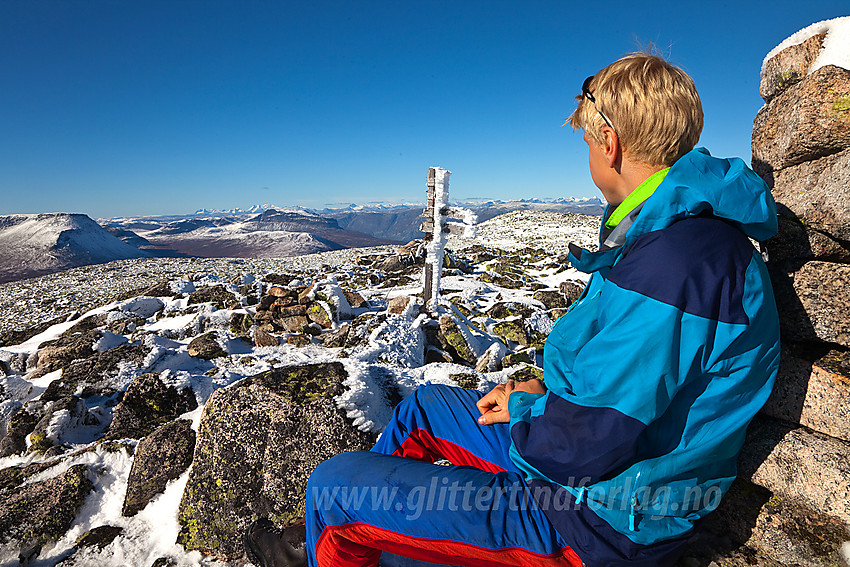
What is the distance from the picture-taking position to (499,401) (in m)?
2.62

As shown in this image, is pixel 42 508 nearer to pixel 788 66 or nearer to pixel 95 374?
pixel 95 374

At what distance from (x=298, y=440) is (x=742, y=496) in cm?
359

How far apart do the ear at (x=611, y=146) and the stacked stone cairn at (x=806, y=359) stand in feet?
3.99

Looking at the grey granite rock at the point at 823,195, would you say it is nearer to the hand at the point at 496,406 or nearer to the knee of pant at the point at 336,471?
the hand at the point at 496,406

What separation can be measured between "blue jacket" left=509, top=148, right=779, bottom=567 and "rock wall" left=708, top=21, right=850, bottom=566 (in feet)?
1.75

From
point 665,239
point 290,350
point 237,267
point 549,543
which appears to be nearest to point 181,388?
point 290,350

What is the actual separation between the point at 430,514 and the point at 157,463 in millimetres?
3503

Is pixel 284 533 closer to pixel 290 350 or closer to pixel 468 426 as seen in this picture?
pixel 468 426

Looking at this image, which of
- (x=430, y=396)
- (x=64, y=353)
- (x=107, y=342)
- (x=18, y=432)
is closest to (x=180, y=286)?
(x=107, y=342)

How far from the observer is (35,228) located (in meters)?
115

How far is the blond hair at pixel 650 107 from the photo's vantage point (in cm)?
191

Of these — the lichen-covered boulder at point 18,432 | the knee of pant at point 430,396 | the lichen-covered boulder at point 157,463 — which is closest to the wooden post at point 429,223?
the lichen-covered boulder at point 157,463

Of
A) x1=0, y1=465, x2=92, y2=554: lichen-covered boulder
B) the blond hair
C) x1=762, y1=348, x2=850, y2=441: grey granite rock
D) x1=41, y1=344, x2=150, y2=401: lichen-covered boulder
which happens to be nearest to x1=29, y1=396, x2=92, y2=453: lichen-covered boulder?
x1=41, y1=344, x2=150, y2=401: lichen-covered boulder

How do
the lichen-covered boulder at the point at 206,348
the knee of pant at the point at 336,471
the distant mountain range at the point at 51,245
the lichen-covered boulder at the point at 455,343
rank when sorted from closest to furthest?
the knee of pant at the point at 336,471, the lichen-covered boulder at the point at 206,348, the lichen-covered boulder at the point at 455,343, the distant mountain range at the point at 51,245
